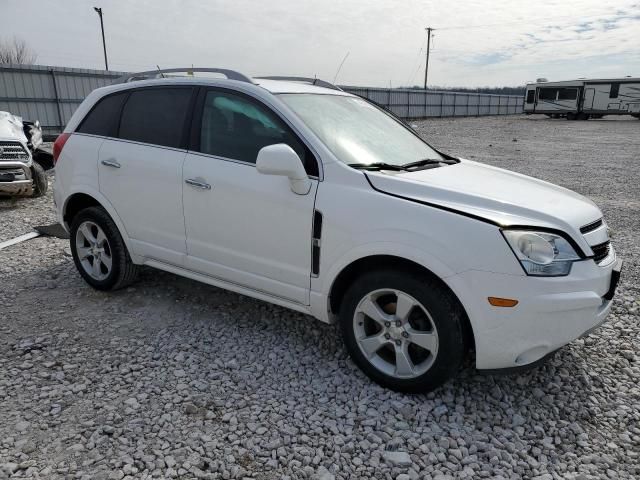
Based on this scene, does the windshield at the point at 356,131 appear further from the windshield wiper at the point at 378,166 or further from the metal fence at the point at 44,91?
the metal fence at the point at 44,91

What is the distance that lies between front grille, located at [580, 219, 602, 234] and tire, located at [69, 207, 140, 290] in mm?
3457

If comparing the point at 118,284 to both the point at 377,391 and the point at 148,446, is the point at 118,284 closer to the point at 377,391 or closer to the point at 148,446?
the point at 148,446

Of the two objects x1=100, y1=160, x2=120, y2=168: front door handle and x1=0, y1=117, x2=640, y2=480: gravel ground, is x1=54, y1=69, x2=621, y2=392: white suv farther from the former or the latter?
x1=0, y1=117, x2=640, y2=480: gravel ground

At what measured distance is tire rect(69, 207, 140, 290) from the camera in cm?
416

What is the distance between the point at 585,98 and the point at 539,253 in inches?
1593

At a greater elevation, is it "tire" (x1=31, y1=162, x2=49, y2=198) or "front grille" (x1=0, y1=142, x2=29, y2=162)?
"front grille" (x1=0, y1=142, x2=29, y2=162)

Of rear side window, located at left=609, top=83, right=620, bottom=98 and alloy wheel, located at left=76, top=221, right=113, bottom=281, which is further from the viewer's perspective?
rear side window, located at left=609, top=83, right=620, bottom=98

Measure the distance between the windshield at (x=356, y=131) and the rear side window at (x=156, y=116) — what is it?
0.90 m

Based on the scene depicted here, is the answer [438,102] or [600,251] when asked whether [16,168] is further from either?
[438,102]

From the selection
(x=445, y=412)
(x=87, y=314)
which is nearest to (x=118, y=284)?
(x=87, y=314)

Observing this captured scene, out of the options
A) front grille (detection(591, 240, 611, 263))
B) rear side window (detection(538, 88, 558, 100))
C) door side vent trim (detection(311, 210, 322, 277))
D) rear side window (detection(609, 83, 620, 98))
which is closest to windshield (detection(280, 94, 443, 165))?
door side vent trim (detection(311, 210, 322, 277))

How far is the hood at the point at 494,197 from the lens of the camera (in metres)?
2.66

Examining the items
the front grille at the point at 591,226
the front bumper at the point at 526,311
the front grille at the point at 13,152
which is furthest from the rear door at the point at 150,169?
the front grille at the point at 13,152

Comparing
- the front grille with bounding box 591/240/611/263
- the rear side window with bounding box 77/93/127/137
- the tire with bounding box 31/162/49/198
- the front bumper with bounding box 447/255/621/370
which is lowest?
the tire with bounding box 31/162/49/198
